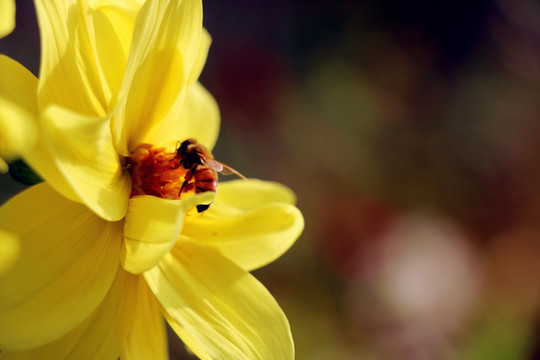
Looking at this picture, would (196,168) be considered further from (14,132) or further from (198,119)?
(14,132)

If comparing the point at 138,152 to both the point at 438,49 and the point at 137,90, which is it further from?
the point at 438,49

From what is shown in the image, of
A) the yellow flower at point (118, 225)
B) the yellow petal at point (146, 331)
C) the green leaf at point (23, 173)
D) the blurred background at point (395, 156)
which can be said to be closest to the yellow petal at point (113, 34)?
the yellow flower at point (118, 225)

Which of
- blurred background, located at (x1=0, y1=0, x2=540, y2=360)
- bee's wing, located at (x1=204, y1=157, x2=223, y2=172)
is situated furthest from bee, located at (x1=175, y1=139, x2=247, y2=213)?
blurred background, located at (x1=0, y1=0, x2=540, y2=360)

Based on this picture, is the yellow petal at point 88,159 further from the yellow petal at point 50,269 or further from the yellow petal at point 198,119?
the yellow petal at point 198,119

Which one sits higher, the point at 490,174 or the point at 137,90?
the point at 137,90

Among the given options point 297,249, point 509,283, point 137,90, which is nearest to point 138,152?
point 137,90

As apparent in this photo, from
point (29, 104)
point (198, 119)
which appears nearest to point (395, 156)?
point (198, 119)

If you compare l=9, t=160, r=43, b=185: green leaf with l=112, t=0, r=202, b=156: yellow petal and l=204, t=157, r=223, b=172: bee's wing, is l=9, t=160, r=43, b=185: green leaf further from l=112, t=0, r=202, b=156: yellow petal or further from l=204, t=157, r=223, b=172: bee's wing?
l=204, t=157, r=223, b=172: bee's wing
